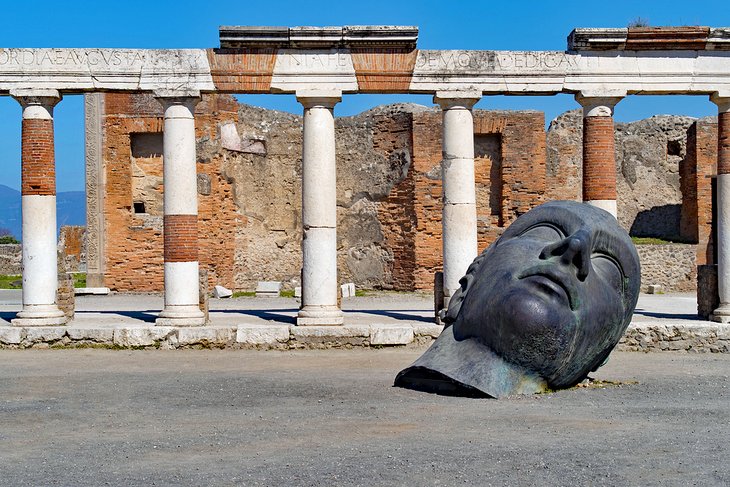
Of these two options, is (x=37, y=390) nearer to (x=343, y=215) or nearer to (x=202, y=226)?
(x=202, y=226)

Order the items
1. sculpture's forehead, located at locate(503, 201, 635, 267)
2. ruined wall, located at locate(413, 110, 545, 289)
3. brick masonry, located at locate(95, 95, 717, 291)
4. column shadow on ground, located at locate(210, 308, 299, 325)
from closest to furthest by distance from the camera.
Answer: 1. sculpture's forehead, located at locate(503, 201, 635, 267)
2. column shadow on ground, located at locate(210, 308, 299, 325)
3. brick masonry, located at locate(95, 95, 717, 291)
4. ruined wall, located at locate(413, 110, 545, 289)

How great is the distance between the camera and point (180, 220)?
1315 cm

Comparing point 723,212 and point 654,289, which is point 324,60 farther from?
point 654,289

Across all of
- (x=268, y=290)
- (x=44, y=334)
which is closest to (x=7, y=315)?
(x=44, y=334)

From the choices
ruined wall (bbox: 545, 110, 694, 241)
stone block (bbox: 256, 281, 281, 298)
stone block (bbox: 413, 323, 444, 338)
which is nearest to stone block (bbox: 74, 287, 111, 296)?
stone block (bbox: 256, 281, 281, 298)

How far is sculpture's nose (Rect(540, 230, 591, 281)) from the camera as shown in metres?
7.80

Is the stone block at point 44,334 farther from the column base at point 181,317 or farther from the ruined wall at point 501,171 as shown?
the ruined wall at point 501,171

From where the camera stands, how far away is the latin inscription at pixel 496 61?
44.0 ft

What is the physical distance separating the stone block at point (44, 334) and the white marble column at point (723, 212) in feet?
30.7

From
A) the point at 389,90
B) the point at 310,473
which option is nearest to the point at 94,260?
the point at 389,90

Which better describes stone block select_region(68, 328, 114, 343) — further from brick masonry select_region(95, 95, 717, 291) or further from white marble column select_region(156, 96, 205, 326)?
brick masonry select_region(95, 95, 717, 291)

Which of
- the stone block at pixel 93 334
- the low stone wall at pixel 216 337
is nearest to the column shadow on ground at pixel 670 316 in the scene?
the low stone wall at pixel 216 337

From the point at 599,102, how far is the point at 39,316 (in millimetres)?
8677

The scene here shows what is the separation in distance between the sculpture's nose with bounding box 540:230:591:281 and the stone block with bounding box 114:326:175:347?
656 cm
